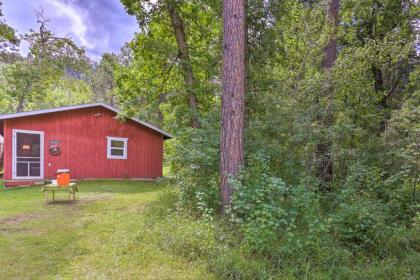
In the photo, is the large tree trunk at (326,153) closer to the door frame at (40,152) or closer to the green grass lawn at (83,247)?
the green grass lawn at (83,247)

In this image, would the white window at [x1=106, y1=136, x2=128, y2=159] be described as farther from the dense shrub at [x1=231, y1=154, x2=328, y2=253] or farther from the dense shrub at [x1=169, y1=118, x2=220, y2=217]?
the dense shrub at [x1=231, y1=154, x2=328, y2=253]

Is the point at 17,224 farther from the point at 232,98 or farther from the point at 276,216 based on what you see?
the point at 276,216

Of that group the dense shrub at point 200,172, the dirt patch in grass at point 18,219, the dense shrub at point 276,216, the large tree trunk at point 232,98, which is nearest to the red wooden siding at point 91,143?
the dirt patch in grass at point 18,219

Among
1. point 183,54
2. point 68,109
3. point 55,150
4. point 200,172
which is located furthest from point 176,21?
point 55,150

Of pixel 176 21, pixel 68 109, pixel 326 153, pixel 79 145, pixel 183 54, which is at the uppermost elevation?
pixel 176 21

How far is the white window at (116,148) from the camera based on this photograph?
11.8 metres

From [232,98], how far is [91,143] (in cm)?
912


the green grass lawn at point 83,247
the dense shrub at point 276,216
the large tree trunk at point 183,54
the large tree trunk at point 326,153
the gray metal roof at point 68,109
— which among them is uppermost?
the large tree trunk at point 183,54

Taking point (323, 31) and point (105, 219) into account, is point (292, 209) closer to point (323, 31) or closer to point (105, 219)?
point (105, 219)

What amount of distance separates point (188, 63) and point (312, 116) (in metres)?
4.39

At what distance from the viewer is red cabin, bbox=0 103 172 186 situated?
1002cm

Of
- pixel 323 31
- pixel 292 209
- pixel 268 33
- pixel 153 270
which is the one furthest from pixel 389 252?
pixel 268 33

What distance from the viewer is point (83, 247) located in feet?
12.3

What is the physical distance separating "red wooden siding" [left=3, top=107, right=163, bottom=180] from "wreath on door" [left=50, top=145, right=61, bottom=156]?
125 mm
